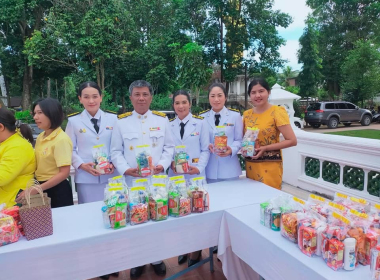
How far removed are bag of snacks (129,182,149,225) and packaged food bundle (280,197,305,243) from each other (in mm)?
827

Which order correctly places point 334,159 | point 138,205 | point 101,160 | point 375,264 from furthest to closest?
point 334,159 < point 101,160 < point 138,205 < point 375,264

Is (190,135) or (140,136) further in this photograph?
(190,135)

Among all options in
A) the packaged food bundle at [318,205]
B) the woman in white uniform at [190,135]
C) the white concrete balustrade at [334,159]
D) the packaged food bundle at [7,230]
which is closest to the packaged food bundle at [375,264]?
the packaged food bundle at [318,205]

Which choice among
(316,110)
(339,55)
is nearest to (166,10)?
(316,110)

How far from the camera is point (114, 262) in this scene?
1.71 meters

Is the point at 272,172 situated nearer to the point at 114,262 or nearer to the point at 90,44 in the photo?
the point at 114,262

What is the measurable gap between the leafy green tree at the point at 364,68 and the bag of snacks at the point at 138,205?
63.7ft

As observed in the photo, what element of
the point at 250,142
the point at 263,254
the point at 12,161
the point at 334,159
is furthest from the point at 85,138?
the point at 334,159

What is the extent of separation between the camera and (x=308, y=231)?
4.54 ft

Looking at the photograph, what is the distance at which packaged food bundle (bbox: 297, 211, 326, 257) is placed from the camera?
138 cm

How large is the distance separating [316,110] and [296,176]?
12.6 metres

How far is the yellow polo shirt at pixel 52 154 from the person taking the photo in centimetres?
209

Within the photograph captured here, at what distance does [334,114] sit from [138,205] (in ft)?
54.9

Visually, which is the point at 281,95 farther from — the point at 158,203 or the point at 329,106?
the point at 329,106
